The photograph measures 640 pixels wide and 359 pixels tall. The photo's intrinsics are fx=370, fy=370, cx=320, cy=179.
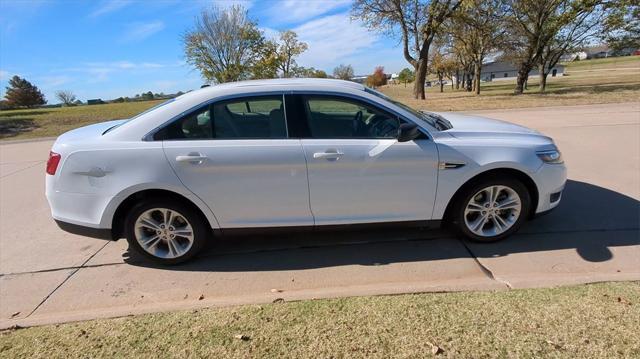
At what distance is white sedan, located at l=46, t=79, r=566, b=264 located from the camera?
126 inches

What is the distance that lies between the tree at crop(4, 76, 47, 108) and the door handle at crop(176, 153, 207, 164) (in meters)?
101

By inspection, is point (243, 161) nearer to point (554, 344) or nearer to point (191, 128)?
point (191, 128)

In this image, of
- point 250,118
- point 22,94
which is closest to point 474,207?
point 250,118

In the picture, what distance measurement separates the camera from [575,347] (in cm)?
217

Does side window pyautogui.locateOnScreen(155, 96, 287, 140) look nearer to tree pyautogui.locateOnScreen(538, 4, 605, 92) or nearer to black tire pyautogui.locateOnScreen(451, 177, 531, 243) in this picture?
black tire pyautogui.locateOnScreen(451, 177, 531, 243)

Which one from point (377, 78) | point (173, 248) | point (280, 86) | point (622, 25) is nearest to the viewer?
point (280, 86)

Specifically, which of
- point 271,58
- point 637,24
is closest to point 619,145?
point 637,24

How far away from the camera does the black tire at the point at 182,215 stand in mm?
3301

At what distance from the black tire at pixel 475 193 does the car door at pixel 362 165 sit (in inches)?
11.6

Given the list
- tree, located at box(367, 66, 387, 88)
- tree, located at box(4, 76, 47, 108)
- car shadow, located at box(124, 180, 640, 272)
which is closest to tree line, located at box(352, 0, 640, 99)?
car shadow, located at box(124, 180, 640, 272)

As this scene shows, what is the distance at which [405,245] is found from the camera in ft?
12.1

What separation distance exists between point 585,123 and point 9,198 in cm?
1308

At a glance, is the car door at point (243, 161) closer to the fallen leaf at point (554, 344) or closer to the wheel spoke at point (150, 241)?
the wheel spoke at point (150, 241)

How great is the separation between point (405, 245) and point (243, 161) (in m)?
1.78
